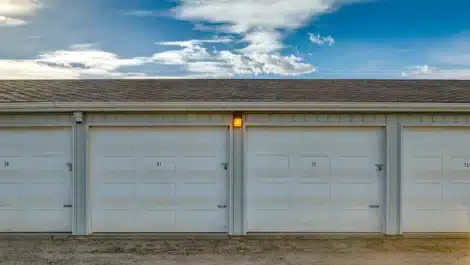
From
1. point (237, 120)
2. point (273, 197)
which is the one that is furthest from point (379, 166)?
point (237, 120)

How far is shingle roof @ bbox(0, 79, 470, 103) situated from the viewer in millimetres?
7234

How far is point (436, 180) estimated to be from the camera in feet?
23.5

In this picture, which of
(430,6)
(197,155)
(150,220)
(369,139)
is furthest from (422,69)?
(150,220)

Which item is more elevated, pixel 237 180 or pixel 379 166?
pixel 379 166

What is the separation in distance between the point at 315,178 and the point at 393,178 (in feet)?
4.51

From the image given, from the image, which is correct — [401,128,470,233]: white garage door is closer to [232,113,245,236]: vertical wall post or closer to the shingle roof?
the shingle roof

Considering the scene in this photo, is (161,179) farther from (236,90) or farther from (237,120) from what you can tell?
(236,90)

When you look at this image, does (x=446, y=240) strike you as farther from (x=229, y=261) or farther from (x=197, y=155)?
(x=197, y=155)

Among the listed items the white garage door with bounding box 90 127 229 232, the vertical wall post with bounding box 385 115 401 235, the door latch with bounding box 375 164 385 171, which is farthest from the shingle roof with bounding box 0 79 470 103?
the door latch with bounding box 375 164 385 171

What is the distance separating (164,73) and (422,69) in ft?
28.2

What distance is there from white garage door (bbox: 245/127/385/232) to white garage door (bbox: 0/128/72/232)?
11.0 ft

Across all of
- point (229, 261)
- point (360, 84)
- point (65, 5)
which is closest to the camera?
point (229, 261)

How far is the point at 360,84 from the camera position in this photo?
366 inches

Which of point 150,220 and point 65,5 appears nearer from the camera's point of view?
point 150,220
